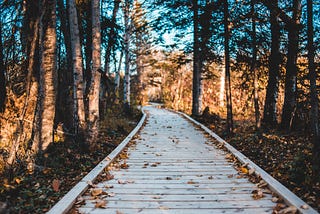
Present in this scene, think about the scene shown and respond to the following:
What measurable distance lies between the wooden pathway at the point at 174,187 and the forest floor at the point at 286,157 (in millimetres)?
503

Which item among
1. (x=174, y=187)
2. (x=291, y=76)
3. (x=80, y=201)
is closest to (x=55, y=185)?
(x=80, y=201)

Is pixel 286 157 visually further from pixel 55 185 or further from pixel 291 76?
pixel 55 185

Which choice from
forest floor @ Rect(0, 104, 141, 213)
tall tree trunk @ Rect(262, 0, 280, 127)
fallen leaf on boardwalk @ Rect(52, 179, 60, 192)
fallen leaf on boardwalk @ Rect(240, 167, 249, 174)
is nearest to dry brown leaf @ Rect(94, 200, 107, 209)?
forest floor @ Rect(0, 104, 141, 213)

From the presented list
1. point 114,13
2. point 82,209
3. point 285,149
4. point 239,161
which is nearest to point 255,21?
point 285,149

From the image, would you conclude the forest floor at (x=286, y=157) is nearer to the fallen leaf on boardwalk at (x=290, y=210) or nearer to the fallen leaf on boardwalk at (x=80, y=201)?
the fallen leaf on boardwalk at (x=290, y=210)

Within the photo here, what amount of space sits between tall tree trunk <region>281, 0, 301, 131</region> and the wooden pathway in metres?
2.96

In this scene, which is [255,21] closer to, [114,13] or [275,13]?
[275,13]

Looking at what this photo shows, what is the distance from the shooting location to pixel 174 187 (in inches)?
167

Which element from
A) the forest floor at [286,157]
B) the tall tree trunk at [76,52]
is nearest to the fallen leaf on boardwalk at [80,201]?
the tall tree trunk at [76,52]

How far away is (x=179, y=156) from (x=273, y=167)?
217cm

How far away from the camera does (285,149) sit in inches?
238

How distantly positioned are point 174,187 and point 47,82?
3603 mm

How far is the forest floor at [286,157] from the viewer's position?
12.3 ft

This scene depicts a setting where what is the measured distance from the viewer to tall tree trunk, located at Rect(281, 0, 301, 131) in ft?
25.3
